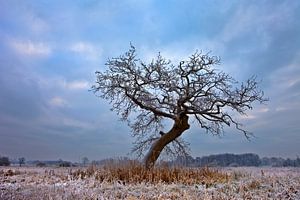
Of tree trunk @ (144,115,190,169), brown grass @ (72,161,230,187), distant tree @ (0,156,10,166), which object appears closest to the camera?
brown grass @ (72,161,230,187)

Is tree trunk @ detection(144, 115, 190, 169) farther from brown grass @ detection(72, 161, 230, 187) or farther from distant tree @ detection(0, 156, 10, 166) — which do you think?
distant tree @ detection(0, 156, 10, 166)

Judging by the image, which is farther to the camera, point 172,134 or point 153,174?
point 172,134

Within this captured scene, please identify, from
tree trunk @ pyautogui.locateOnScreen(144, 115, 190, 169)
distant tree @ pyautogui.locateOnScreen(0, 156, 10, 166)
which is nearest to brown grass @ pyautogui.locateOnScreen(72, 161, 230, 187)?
tree trunk @ pyautogui.locateOnScreen(144, 115, 190, 169)

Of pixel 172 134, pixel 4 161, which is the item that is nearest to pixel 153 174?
pixel 172 134

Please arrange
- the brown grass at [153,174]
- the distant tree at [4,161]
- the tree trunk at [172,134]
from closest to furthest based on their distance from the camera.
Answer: the brown grass at [153,174], the tree trunk at [172,134], the distant tree at [4,161]

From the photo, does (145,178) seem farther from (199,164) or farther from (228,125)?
(228,125)

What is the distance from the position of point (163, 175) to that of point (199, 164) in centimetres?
303

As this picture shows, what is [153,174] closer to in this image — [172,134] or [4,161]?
[172,134]

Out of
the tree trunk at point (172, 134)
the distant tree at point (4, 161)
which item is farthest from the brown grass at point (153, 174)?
the distant tree at point (4, 161)

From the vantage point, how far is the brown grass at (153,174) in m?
12.8

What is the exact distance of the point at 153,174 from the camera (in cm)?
1370

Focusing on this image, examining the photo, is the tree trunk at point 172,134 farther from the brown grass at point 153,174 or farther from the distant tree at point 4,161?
the distant tree at point 4,161

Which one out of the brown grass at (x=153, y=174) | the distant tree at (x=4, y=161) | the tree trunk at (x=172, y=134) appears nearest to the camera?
the brown grass at (x=153, y=174)

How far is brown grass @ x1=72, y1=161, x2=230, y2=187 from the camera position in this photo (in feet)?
42.0
